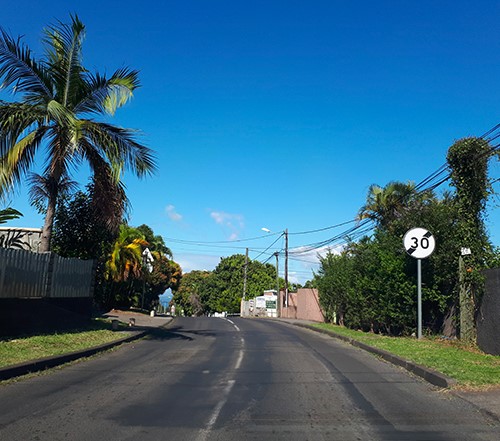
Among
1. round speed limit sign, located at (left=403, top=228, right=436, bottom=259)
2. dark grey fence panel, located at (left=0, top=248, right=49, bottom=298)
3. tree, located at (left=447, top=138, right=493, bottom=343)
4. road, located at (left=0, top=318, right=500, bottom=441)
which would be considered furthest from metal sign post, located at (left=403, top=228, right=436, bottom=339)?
dark grey fence panel, located at (left=0, top=248, right=49, bottom=298)

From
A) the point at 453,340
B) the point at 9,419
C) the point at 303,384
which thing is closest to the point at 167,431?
the point at 9,419

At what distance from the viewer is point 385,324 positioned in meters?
19.0

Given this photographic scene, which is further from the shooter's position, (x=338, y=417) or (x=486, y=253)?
(x=486, y=253)

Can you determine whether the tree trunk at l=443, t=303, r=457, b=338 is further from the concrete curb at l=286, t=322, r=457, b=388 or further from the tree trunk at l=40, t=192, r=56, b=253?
the tree trunk at l=40, t=192, r=56, b=253

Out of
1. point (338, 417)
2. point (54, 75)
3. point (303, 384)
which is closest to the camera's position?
point (338, 417)

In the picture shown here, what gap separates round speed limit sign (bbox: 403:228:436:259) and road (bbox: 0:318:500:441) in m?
4.31

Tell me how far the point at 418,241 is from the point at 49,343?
34.9 feet

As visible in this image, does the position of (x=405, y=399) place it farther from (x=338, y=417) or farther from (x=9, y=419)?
(x=9, y=419)

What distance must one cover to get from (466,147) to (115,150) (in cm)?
1045

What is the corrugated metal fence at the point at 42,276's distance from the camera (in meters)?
13.6

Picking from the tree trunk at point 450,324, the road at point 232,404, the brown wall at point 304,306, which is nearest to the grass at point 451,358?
the tree trunk at point 450,324

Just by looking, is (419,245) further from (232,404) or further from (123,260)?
(123,260)

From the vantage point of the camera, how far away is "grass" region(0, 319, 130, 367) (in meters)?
10.7

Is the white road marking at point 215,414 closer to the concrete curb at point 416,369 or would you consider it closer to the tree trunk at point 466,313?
the concrete curb at point 416,369
